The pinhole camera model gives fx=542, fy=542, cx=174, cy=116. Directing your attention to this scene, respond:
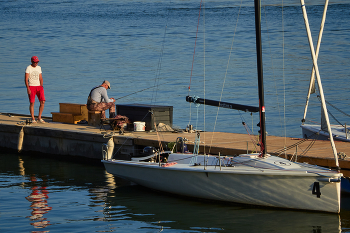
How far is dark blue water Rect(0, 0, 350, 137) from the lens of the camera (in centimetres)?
2691

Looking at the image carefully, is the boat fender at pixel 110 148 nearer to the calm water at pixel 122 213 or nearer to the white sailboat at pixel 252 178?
the calm water at pixel 122 213

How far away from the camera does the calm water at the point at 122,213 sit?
29.9ft

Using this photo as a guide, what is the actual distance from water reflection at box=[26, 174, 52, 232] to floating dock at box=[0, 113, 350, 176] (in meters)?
1.71

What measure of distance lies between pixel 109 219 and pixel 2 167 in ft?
19.0

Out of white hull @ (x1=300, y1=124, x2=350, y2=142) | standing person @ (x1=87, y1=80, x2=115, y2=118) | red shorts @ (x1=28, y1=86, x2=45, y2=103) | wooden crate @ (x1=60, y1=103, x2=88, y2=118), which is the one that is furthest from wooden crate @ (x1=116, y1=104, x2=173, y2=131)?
white hull @ (x1=300, y1=124, x2=350, y2=142)

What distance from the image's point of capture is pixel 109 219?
382 inches

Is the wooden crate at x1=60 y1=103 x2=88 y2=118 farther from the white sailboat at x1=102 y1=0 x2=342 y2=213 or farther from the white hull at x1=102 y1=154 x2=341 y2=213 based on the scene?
the white hull at x1=102 y1=154 x2=341 y2=213

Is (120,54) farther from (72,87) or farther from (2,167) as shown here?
(2,167)

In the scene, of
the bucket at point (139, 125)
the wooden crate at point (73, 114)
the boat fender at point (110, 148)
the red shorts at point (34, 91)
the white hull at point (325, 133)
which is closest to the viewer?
the boat fender at point (110, 148)

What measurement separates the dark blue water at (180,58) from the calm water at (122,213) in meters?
3.66

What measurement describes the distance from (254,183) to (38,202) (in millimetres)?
4308

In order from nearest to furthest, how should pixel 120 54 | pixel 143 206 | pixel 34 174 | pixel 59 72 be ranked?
pixel 143 206 < pixel 34 174 < pixel 59 72 < pixel 120 54

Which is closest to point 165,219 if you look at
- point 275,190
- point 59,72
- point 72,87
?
point 275,190

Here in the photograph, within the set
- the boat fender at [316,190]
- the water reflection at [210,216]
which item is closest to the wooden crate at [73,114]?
the water reflection at [210,216]
